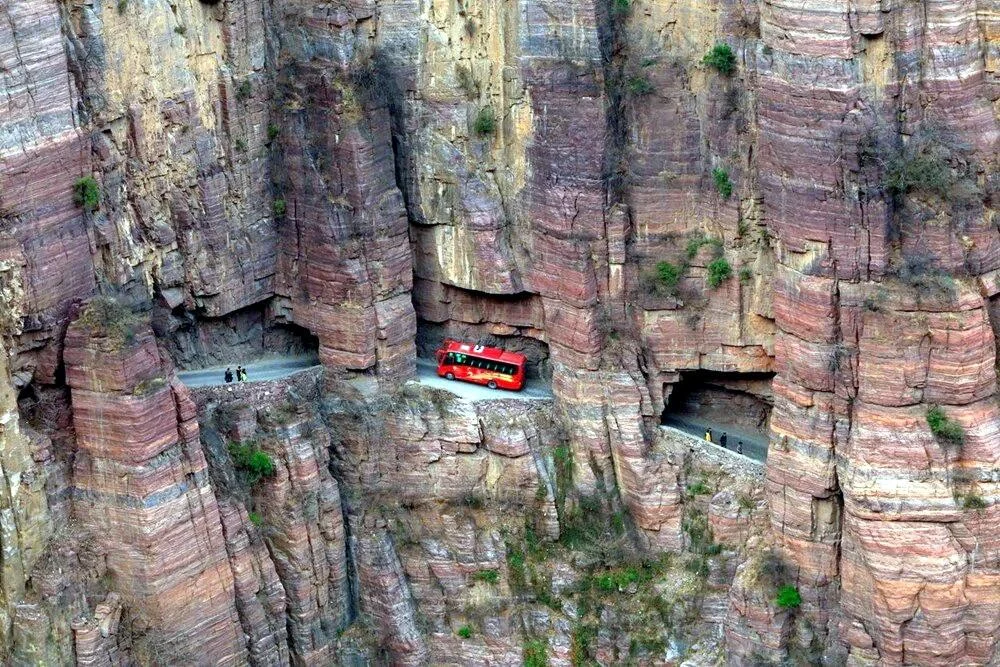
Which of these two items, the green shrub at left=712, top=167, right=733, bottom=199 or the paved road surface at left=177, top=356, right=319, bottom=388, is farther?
the paved road surface at left=177, top=356, right=319, bottom=388

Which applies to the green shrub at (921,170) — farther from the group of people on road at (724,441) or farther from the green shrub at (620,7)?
the group of people on road at (724,441)

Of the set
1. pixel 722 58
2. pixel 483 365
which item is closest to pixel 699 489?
pixel 483 365

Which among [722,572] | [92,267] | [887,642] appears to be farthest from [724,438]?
[92,267]

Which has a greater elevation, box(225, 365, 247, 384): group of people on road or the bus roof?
box(225, 365, 247, 384): group of people on road

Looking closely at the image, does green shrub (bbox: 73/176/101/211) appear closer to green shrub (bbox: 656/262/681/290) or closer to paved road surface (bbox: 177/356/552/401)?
paved road surface (bbox: 177/356/552/401)

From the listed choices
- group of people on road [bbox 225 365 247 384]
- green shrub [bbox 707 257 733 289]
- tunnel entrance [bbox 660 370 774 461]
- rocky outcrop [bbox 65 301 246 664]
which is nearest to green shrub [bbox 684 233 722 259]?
green shrub [bbox 707 257 733 289]

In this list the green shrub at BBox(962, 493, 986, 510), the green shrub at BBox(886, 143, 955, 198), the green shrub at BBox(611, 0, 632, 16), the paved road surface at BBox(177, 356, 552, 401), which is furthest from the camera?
the paved road surface at BBox(177, 356, 552, 401)

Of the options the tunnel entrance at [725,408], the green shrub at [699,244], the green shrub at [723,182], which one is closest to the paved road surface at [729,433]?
the tunnel entrance at [725,408]
